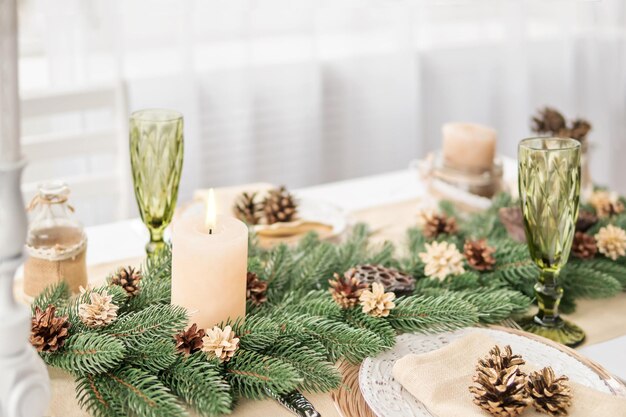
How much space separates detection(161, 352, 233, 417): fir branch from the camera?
71 centimetres

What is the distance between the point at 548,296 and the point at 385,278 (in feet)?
0.62

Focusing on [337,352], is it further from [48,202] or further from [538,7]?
[538,7]

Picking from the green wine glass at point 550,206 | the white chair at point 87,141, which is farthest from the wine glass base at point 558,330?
the white chair at point 87,141

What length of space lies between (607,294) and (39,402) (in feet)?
2.30

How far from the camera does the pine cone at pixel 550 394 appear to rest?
72 centimetres

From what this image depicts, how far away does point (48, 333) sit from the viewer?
0.77 meters

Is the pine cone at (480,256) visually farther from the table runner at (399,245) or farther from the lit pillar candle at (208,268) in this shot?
the lit pillar candle at (208,268)

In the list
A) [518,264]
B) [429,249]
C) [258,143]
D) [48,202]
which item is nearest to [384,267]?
[429,249]

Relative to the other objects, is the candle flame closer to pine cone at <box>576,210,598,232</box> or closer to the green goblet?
the green goblet

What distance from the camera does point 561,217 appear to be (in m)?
0.89

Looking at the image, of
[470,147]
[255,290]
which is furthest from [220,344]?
[470,147]

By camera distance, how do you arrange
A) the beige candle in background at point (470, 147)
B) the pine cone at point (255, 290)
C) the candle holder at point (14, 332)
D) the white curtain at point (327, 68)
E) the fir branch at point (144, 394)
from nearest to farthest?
the candle holder at point (14, 332) < the fir branch at point (144, 394) < the pine cone at point (255, 290) < the beige candle in background at point (470, 147) < the white curtain at point (327, 68)

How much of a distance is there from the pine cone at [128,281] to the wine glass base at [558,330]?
0.45 meters

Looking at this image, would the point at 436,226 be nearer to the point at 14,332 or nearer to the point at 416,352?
the point at 416,352
